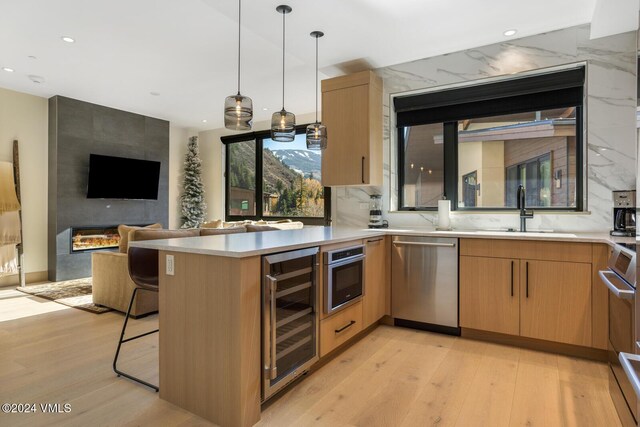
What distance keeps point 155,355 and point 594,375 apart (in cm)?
324

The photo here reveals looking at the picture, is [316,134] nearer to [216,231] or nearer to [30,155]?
[216,231]

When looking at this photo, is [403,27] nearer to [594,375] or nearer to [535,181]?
[535,181]

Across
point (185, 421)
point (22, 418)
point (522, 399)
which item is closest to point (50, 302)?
point (22, 418)

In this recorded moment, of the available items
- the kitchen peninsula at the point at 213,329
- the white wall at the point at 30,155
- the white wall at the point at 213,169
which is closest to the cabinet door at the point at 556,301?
the kitchen peninsula at the point at 213,329

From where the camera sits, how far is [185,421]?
76.0 inches

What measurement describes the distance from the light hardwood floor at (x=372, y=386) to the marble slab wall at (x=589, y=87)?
1.25 m

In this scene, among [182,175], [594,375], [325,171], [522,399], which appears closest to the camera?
[522,399]

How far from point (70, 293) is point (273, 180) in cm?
399

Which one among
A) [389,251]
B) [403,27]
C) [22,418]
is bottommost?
[22,418]

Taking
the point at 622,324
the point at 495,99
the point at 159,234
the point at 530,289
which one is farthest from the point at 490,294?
the point at 159,234

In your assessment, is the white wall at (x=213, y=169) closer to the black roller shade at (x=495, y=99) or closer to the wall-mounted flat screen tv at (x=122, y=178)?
the wall-mounted flat screen tv at (x=122, y=178)

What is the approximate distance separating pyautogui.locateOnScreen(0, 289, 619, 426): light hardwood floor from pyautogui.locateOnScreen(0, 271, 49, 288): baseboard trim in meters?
2.95

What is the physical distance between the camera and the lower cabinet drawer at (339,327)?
251 cm

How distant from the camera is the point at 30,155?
5.68 m
